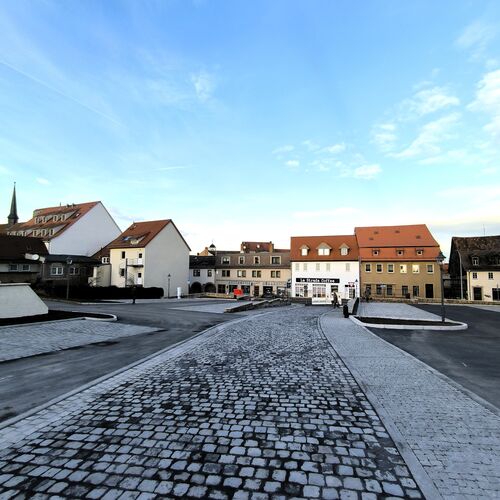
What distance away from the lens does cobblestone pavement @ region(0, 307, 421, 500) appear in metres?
3.41

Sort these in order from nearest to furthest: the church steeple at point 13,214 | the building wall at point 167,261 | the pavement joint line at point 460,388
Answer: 1. the pavement joint line at point 460,388
2. the building wall at point 167,261
3. the church steeple at point 13,214

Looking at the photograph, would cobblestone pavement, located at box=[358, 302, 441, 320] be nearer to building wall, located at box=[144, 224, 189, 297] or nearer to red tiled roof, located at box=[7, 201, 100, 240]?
building wall, located at box=[144, 224, 189, 297]

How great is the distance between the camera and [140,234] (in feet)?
163

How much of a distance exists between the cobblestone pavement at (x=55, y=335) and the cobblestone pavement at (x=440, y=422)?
946 cm

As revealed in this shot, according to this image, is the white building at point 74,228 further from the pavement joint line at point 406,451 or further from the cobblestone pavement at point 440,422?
the pavement joint line at point 406,451

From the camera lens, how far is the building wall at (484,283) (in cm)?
4509

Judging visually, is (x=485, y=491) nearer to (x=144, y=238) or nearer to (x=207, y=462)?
(x=207, y=462)

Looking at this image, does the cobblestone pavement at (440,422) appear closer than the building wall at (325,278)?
Yes

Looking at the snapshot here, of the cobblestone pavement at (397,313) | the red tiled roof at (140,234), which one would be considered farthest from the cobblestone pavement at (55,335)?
the red tiled roof at (140,234)

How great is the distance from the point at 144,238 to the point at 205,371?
43.4 metres

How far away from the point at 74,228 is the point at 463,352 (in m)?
54.0

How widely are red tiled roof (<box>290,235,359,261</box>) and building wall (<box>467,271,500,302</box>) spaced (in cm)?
1605

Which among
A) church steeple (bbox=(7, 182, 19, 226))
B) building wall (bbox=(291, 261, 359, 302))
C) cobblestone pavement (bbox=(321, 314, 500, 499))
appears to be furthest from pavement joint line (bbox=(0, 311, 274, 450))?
church steeple (bbox=(7, 182, 19, 226))

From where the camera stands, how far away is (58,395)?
20.7 feet
